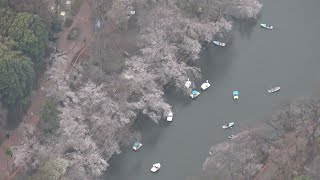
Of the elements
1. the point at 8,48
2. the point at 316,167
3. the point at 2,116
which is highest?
the point at 8,48

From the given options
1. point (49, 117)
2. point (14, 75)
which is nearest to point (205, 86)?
point (49, 117)

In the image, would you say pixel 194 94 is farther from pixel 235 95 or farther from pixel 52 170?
pixel 52 170

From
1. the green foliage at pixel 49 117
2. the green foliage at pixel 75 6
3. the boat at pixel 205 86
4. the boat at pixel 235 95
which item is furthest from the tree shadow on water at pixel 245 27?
the green foliage at pixel 49 117

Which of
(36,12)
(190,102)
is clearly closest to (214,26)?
(190,102)

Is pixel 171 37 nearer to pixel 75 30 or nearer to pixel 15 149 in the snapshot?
pixel 75 30

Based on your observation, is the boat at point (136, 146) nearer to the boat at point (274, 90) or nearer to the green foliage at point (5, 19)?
the boat at point (274, 90)

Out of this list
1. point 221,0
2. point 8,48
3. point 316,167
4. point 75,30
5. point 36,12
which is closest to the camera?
point 316,167

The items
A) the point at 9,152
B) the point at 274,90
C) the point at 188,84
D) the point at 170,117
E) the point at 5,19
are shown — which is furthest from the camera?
the point at 274,90

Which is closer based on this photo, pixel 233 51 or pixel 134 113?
pixel 134 113
